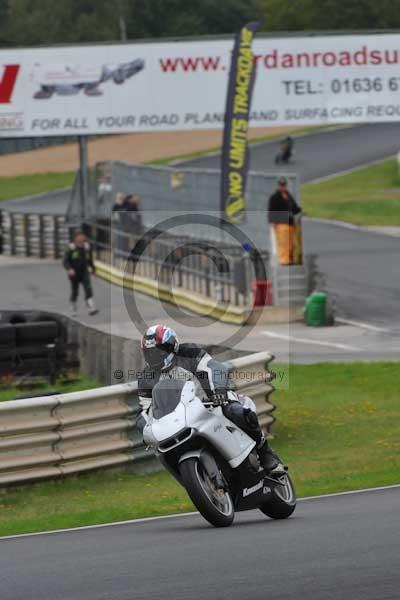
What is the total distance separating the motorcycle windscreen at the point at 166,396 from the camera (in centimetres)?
954

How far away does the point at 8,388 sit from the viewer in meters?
16.9

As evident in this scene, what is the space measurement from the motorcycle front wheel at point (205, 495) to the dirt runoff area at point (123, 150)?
55.1 metres

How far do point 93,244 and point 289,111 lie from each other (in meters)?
6.45

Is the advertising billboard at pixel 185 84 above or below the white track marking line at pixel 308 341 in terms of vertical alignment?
above

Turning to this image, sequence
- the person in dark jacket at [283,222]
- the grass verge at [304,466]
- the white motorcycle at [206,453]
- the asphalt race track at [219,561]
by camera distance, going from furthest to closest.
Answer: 1. the person in dark jacket at [283,222]
2. the grass verge at [304,466]
3. the white motorcycle at [206,453]
4. the asphalt race track at [219,561]

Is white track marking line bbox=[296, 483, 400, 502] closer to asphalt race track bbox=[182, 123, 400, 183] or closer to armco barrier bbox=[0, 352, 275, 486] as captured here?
armco barrier bbox=[0, 352, 275, 486]

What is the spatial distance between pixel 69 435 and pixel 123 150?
56.4 m

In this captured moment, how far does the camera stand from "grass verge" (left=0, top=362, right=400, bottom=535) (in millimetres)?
11555

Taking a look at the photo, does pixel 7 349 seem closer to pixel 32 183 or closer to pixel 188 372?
pixel 188 372

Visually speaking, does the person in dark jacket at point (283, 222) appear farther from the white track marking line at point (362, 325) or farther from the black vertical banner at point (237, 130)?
the black vertical banner at point (237, 130)

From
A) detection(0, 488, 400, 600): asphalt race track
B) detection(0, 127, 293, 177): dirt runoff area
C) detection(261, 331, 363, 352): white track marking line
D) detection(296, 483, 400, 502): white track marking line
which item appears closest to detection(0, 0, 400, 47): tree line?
detection(0, 127, 293, 177): dirt runoff area

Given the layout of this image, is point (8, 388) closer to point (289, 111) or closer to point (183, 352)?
point (183, 352)

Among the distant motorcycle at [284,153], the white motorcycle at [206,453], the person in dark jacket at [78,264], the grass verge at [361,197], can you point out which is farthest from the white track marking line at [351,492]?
the distant motorcycle at [284,153]

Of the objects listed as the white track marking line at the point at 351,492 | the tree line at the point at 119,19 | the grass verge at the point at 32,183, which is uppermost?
the tree line at the point at 119,19
